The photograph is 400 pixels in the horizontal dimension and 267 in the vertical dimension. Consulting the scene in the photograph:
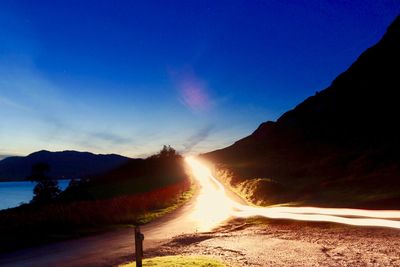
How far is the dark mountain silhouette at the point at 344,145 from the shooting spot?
111ft

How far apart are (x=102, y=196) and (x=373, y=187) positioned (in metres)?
41.3

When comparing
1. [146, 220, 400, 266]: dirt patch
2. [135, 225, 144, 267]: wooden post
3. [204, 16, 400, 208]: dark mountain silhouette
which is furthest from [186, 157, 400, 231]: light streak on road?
[135, 225, 144, 267]: wooden post

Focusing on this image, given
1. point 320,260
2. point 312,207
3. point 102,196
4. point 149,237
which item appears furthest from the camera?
point 102,196

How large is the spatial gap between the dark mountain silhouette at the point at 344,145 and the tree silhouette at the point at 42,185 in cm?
3588

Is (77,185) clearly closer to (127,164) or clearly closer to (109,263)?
(127,164)

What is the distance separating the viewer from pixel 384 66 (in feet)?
415

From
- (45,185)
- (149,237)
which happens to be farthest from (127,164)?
(149,237)

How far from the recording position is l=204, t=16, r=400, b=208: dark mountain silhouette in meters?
33.8

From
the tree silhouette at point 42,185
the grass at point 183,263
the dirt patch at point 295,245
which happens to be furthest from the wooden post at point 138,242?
the tree silhouette at point 42,185

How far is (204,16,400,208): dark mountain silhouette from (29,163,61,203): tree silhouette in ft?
118

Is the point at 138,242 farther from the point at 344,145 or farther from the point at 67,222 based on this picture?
the point at 344,145

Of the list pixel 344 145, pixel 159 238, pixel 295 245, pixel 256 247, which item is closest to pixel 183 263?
pixel 256 247

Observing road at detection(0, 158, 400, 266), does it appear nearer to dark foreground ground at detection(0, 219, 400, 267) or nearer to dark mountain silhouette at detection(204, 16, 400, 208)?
dark foreground ground at detection(0, 219, 400, 267)

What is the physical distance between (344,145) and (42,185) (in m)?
73.8
